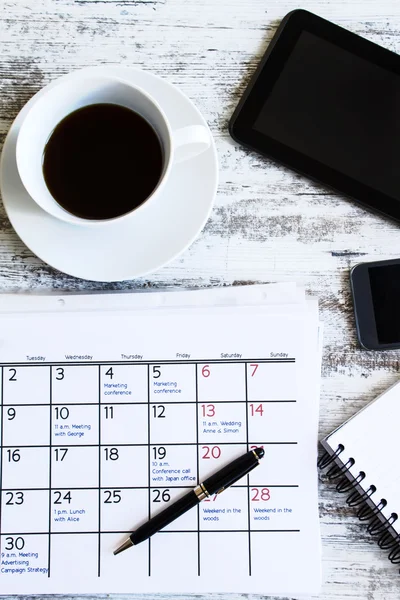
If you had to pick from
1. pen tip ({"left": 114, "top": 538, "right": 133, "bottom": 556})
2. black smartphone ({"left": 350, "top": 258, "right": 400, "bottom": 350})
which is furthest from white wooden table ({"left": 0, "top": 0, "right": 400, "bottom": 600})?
pen tip ({"left": 114, "top": 538, "right": 133, "bottom": 556})

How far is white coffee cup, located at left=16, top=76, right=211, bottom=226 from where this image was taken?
58cm

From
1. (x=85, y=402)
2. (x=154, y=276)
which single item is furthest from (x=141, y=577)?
(x=154, y=276)

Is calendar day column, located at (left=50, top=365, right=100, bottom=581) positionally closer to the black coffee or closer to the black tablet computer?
the black coffee

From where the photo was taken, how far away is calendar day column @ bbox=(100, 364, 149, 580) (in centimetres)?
64

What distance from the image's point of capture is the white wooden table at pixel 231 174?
67 centimetres

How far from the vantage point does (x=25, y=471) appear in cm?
64

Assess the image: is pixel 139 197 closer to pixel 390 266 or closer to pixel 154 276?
pixel 154 276

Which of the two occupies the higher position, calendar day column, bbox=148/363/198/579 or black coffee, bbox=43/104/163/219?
black coffee, bbox=43/104/163/219

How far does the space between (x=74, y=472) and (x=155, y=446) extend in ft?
0.27

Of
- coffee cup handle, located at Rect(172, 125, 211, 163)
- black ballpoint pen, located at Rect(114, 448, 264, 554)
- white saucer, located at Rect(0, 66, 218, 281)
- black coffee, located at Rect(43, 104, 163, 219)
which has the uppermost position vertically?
coffee cup handle, located at Rect(172, 125, 211, 163)

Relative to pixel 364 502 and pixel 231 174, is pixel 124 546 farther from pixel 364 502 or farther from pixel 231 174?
pixel 231 174

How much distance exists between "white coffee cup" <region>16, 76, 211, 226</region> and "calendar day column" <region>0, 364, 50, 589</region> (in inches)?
7.1

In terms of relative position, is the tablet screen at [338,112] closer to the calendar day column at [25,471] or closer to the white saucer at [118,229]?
the white saucer at [118,229]

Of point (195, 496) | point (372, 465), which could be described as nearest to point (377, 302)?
point (372, 465)
